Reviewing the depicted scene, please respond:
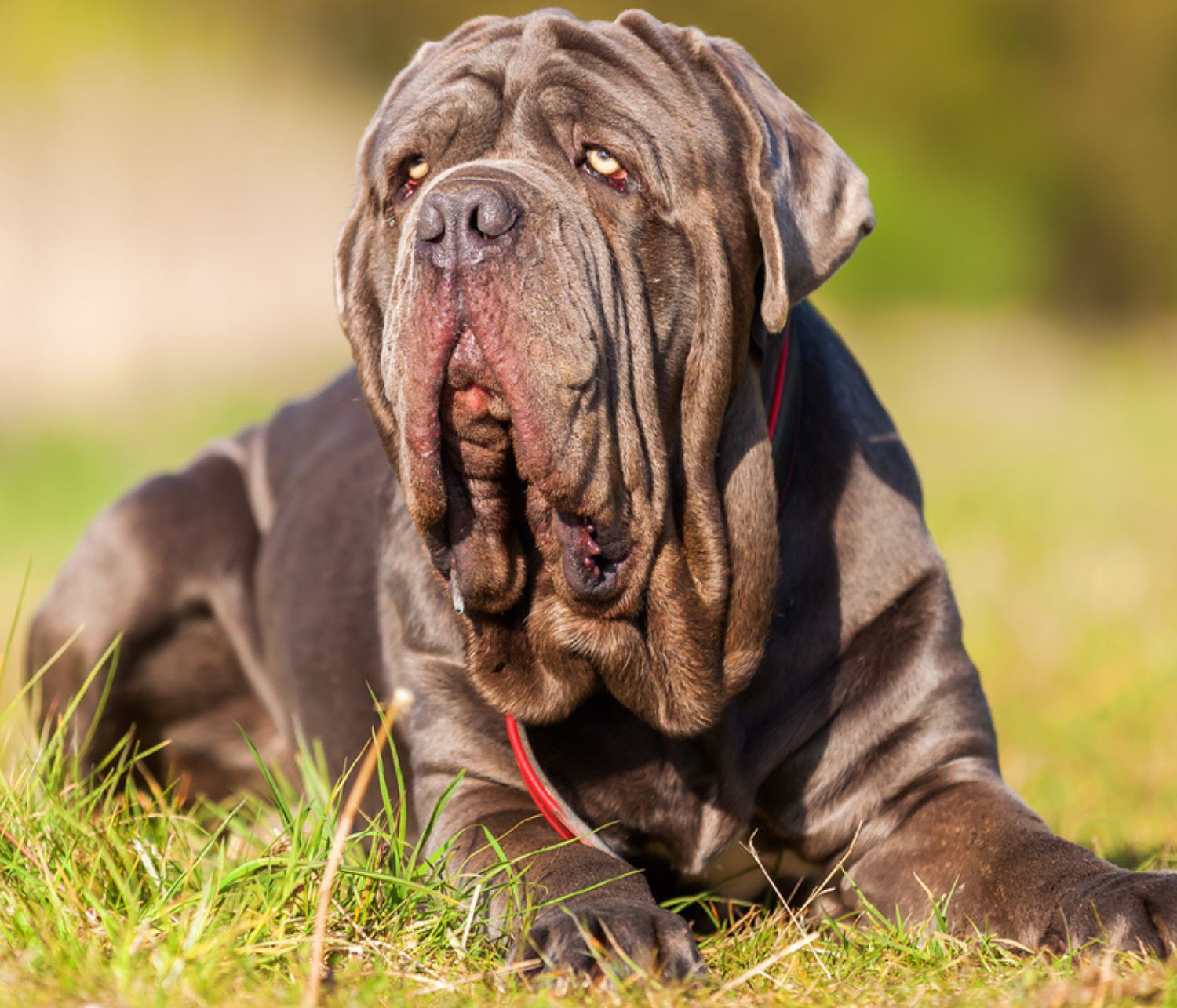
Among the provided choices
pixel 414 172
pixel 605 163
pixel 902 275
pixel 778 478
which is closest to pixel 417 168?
pixel 414 172

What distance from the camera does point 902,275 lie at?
73.6ft

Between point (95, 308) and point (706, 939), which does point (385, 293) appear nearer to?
point (706, 939)

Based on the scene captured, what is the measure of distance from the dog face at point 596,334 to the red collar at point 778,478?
0.08 m

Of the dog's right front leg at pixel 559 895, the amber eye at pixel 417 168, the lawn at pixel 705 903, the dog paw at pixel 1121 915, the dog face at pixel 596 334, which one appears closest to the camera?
the lawn at pixel 705 903

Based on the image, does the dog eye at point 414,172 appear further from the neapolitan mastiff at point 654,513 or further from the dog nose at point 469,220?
the dog nose at point 469,220

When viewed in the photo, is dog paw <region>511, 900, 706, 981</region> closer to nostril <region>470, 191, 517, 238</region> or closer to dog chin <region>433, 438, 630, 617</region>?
dog chin <region>433, 438, 630, 617</region>

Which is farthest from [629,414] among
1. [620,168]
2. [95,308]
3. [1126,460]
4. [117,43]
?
[117,43]

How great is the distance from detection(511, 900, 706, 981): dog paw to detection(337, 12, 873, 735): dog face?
0.53m

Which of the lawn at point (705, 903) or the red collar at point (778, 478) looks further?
the red collar at point (778, 478)

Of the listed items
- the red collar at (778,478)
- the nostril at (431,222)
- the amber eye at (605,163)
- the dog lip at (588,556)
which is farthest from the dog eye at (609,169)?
the dog lip at (588,556)

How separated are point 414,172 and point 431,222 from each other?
40 cm

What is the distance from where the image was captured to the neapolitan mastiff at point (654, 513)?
260 cm

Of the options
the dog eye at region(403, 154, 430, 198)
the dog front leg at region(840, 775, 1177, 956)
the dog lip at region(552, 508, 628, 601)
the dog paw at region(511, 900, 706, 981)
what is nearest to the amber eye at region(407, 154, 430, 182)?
the dog eye at region(403, 154, 430, 198)

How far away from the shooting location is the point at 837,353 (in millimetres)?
3309
